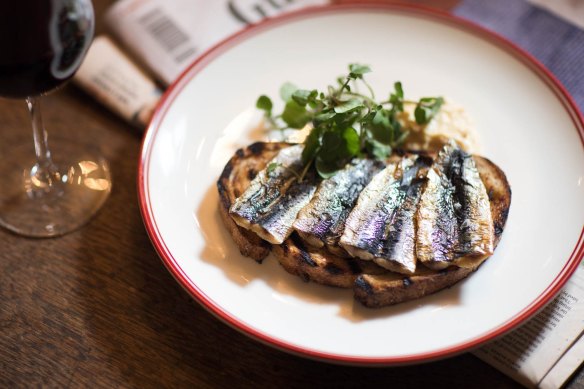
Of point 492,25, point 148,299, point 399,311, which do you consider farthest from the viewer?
point 492,25

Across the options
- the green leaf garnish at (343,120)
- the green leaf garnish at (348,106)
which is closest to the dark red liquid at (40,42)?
the green leaf garnish at (343,120)

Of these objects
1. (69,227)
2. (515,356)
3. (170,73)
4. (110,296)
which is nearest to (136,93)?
(170,73)

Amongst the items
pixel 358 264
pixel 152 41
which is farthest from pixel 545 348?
pixel 152 41

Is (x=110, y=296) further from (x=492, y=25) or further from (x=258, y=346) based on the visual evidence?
(x=492, y=25)

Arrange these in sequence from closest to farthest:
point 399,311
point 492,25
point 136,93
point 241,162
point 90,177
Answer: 1. point 399,311
2. point 241,162
3. point 90,177
4. point 136,93
5. point 492,25

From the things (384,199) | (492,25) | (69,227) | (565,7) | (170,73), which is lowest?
(69,227)

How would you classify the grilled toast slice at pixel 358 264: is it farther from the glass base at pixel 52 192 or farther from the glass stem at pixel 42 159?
the glass stem at pixel 42 159

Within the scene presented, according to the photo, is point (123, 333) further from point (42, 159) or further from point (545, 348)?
point (545, 348)

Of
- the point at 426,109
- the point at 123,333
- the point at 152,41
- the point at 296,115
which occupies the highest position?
the point at 426,109
